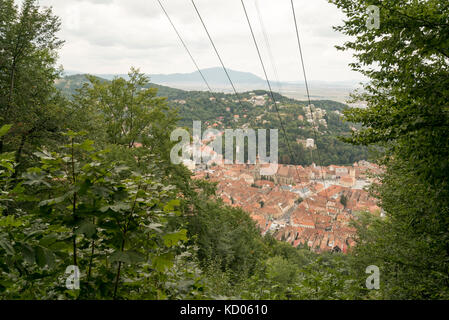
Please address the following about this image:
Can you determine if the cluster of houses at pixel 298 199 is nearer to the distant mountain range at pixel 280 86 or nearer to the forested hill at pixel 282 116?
the forested hill at pixel 282 116

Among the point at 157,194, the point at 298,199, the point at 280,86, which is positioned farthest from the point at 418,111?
the point at 298,199

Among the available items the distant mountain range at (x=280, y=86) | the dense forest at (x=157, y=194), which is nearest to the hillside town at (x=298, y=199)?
the distant mountain range at (x=280, y=86)

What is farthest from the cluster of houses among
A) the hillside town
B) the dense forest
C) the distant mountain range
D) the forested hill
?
the dense forest

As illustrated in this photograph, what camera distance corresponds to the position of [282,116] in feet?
124

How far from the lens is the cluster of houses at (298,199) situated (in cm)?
2744

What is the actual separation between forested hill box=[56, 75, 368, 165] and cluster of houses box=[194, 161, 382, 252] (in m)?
2.02

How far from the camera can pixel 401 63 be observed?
4.25 m

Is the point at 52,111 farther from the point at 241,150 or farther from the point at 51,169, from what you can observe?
the point at 241,150

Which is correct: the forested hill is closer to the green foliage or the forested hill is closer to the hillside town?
the hillside town

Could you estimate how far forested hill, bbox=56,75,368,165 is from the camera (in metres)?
28.4

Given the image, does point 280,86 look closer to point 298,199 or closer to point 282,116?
point 282,116

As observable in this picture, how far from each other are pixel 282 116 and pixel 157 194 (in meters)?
37.6

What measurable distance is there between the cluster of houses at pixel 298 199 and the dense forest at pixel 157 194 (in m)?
17.0
